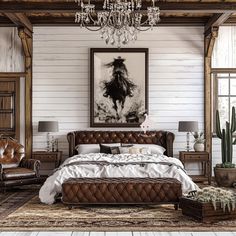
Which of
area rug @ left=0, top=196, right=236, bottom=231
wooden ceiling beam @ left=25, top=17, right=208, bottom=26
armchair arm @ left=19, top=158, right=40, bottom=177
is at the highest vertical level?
wooden ceiling beam @ left=25, top=17, right=208, bottom=26

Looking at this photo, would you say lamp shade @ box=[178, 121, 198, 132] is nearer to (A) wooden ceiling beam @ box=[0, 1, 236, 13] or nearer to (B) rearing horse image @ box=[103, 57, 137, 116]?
(B) rearing horse image @ box=[103, 57, 137, 116]

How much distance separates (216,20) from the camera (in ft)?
31.5

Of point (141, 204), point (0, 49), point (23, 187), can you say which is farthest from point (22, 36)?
point (141, 204)

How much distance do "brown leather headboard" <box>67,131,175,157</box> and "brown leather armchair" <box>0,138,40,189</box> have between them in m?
1.16

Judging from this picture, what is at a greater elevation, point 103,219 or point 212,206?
point 212,206

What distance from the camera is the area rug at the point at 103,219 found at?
5902mm

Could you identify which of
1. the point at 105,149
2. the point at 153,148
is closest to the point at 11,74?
the point at 105,149

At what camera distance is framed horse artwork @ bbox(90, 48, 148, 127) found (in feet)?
35.1

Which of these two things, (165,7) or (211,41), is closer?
(165,7)

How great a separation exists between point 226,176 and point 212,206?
371 cm

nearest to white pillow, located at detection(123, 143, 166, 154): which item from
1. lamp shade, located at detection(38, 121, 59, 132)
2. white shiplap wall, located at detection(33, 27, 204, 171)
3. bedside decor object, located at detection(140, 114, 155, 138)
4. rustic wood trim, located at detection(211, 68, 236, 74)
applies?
bedside decor object, located at detection(140, 114, 155, 138)

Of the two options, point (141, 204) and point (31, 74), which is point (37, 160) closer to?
point (31, 74)

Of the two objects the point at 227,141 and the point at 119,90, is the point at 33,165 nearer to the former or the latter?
the point at 119,90

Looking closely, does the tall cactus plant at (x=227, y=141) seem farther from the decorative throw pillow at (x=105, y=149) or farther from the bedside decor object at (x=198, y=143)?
the decorative throw pillow at (x=105, y=149)
